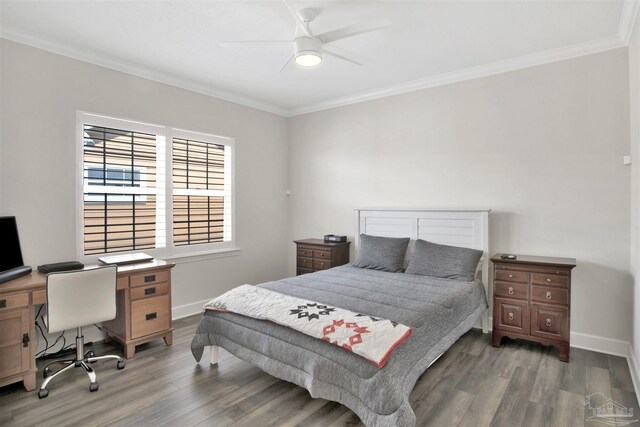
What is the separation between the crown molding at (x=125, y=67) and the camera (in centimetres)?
307


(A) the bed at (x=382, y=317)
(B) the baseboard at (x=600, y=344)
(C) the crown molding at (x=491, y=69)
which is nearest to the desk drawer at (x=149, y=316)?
(A) the bed at (x=382, y=317)

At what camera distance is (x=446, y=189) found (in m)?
4.18

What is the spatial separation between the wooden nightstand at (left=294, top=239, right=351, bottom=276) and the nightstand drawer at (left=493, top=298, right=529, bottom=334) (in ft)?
6.71

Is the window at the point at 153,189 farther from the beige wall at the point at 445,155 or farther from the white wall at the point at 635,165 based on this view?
the white wall at the point at 635,165

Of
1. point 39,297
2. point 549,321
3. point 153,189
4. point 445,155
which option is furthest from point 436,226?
point 39,297

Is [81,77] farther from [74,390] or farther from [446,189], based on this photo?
[446,189]

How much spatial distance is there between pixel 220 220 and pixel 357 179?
2.02 meters

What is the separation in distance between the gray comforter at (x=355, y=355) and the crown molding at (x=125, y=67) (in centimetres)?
274

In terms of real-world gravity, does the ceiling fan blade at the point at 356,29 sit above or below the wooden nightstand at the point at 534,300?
above

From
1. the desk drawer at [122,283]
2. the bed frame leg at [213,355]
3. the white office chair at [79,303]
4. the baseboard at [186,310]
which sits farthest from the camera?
the baseboard at [186,310]

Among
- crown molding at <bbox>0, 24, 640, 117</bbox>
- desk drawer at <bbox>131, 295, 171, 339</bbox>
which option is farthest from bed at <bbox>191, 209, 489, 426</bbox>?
crown molding at <bbox>0, 24, 640, 117</bbox>

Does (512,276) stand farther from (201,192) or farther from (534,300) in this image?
(201,192)

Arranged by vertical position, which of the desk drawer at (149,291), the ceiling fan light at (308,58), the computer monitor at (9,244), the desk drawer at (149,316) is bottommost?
the desk drawer at (149,316)

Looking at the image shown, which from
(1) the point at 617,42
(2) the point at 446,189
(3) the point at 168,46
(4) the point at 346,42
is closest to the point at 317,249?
(2) the point at 446,189
